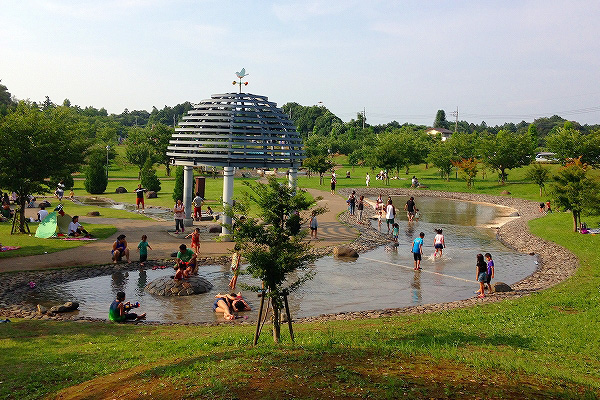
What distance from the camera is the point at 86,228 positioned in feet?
89.1

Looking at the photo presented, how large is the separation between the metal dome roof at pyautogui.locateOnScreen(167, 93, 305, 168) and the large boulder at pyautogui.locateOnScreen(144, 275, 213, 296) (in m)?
9.52

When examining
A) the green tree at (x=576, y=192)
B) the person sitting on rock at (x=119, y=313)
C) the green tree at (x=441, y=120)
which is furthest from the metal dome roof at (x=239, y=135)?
the green tree at (x=441, y=120)

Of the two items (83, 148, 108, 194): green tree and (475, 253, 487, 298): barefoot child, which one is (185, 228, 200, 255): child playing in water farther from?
(83, 148, 108, 194): green tree

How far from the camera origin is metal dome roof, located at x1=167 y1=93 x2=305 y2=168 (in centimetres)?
2572

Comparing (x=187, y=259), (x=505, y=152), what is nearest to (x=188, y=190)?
(x=187, y=259)

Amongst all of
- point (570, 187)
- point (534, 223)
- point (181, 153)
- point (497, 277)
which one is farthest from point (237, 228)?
point (534, 223)

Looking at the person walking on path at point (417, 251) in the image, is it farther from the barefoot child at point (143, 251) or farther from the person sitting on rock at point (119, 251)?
the person sitting on rock at point (119, 251)

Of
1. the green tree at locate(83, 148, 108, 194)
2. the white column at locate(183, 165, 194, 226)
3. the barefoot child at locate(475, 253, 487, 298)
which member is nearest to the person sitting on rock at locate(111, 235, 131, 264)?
the white column at locate(183, 165, 194, 226)

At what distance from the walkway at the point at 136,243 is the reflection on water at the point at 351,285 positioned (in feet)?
6.80

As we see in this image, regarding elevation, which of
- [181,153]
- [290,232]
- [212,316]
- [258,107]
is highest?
[258,107]

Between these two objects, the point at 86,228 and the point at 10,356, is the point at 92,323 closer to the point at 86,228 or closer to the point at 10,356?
the point at 10,356

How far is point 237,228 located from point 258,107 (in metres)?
16.9

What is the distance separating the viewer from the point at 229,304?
15.2m

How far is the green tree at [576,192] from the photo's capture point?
27219 millimetres
